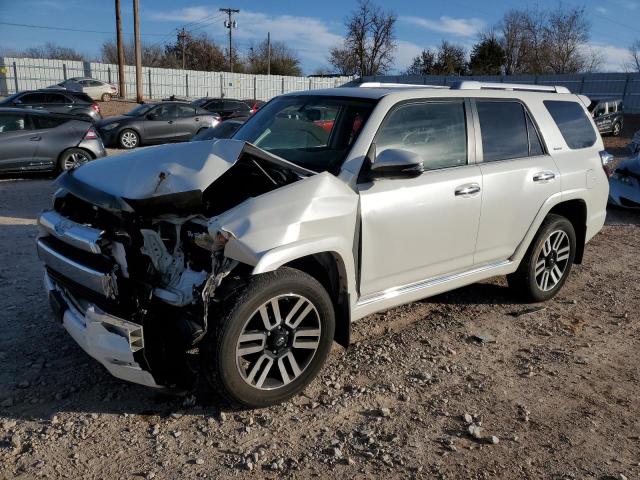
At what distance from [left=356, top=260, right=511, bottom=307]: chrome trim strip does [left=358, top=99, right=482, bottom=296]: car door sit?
0.03 meters

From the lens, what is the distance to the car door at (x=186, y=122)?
1788 centimetres

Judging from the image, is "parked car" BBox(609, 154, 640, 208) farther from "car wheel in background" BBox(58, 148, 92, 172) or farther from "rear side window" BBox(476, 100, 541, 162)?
"car wheel in background" BBox(58, 148, 92, 172)

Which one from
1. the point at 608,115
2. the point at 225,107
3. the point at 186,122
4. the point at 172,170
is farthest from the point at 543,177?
the point at 608,115

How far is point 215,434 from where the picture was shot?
121 inches

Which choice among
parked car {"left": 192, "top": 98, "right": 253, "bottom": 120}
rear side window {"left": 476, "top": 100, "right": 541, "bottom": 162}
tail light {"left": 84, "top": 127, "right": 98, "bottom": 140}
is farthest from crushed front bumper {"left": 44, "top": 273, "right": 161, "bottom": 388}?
parked car {"left": 192, "top": 98, "right": 253, "bottom": 120}

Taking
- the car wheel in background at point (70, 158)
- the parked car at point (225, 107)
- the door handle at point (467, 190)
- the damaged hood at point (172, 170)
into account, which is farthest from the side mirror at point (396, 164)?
the parked car at point (225, 107)

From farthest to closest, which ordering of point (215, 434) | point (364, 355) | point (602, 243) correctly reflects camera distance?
point (602, 243)
point (364, 355)
point (215, 434)

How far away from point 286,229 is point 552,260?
3095 mm

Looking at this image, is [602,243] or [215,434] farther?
[602,243]

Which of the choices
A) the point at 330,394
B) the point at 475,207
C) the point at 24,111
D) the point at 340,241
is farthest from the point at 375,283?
the point at 24,111

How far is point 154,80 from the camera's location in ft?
143

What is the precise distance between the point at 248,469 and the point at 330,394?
0.85m

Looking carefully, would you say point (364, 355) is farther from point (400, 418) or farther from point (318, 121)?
point (318, 121)

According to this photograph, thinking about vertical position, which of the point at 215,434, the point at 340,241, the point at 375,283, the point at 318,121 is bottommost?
the point at 215,434
